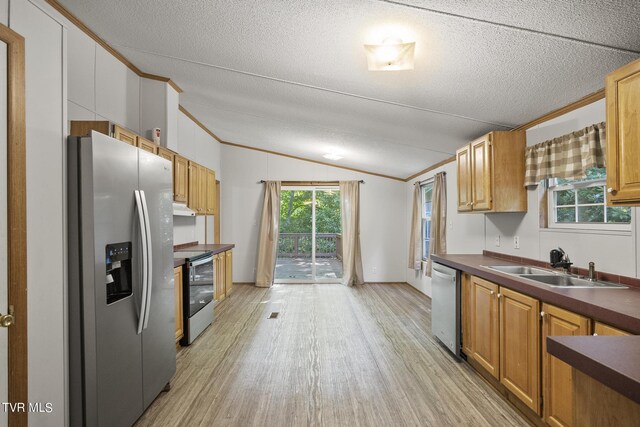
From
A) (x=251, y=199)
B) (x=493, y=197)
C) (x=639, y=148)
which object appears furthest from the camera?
(x=251, y=199)

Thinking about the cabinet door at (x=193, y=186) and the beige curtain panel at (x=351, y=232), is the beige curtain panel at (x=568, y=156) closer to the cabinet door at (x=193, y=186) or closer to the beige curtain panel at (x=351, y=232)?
the cabinet door at (x=193, y=186)

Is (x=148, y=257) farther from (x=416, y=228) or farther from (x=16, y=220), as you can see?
(x=416, y=228)

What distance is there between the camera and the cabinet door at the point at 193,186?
4363mm

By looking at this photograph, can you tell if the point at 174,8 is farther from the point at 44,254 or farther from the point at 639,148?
the point at 639,148

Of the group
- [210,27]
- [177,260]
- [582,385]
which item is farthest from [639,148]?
[177,260]

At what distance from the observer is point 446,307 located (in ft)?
11.1

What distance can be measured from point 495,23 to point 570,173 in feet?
4.68

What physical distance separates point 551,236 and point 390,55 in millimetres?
2032

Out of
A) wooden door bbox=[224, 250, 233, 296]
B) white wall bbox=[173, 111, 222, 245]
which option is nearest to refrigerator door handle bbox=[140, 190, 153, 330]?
white wall bbox=[173, 111, 222, 245]

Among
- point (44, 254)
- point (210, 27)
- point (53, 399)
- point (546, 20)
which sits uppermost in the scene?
point (210, 27)

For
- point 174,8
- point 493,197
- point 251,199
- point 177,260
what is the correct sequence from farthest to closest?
point 251,199 < point 177,260 < point 493,197 < point 174,8

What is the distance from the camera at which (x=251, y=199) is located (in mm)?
6949

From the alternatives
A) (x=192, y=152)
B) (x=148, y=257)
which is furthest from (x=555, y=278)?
(x=192, y=152)

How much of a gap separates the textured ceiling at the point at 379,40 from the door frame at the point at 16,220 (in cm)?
108
